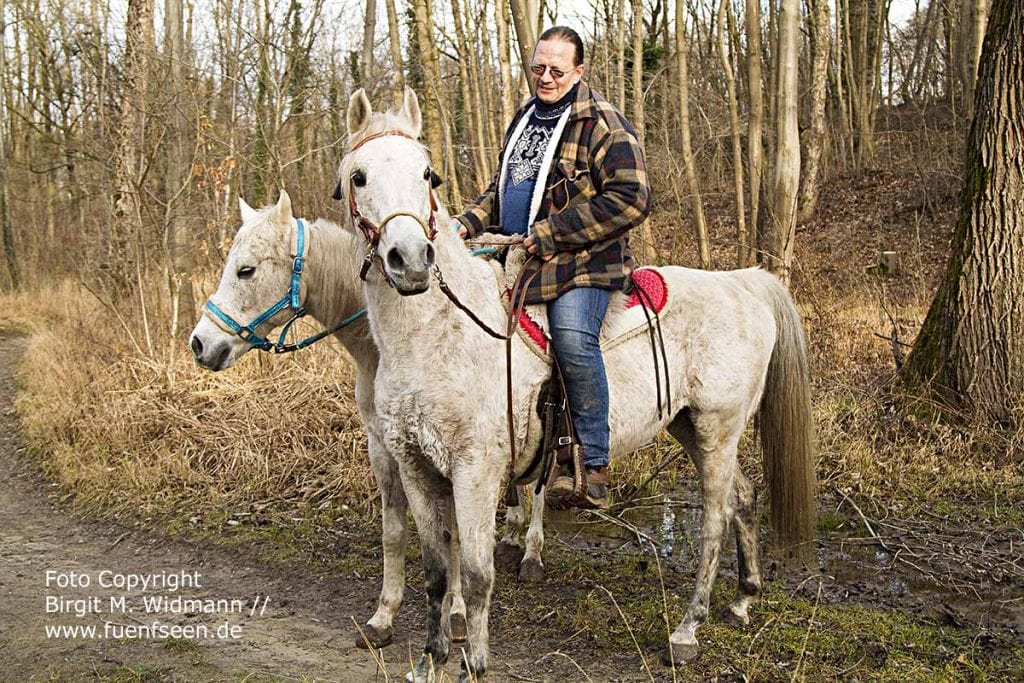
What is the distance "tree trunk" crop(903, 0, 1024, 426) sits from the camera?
6.49 m

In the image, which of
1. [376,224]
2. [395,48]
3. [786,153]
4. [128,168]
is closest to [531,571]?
[376,224]

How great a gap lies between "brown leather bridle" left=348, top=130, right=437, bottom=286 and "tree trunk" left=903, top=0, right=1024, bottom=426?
17.1 ft

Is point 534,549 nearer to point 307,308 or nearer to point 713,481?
point 713,481

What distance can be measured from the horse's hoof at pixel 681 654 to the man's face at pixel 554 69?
2713 millimetres

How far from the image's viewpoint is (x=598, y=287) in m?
3.76

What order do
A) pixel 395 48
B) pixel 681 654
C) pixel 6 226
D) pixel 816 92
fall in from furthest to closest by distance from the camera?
pixel 6 226
pixel 816 92
pixel 395 48
pixel 681 654

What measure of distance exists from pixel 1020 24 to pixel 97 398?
29.1 feet

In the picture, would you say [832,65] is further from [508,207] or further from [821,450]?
[508,207]

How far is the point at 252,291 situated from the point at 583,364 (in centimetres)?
177

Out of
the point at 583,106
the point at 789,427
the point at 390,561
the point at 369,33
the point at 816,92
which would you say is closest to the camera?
the point at 583,106

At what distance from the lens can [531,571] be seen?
17.1 ft

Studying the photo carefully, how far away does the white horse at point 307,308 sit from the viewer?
163 inches

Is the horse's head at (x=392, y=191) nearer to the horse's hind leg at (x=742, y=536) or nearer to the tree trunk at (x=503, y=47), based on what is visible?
Result: the horse's hind leg at (x=742, y=536)

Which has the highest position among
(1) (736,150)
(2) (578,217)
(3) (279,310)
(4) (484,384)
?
(1) (736,150)
